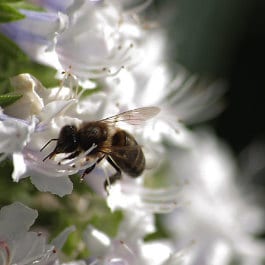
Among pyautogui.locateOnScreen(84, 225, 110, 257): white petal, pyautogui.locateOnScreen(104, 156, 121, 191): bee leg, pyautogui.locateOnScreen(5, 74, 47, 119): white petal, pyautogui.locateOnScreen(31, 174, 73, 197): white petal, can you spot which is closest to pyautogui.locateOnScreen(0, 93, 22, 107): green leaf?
pyautogui.locateOnScreen(5, 74, 47, 119): white petal

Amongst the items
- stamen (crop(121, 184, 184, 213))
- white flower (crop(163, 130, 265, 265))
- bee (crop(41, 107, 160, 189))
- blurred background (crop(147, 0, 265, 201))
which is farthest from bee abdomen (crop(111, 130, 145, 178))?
blurred background (crop(147, 0, 265, 201))

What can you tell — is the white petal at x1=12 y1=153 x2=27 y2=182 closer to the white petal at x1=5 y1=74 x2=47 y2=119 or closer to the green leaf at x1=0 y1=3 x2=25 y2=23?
the white petal at x1=5 y1=74 x2=47 y2=119

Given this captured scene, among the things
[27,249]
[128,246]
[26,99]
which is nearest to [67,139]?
[26,99]

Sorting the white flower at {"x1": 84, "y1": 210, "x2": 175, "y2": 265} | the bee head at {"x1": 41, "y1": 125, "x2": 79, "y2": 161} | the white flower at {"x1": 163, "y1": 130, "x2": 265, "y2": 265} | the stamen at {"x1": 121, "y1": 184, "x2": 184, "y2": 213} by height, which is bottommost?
the white flower at {"x1": 163, "y1": 130, "x2": 265, "y2": 265}

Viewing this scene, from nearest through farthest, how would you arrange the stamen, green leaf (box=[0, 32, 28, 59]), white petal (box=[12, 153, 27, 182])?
1. white petal (box=[12, 153, 27, 182])
2. green leaf (box=[0, 32, 28, 59])
3. the stamen

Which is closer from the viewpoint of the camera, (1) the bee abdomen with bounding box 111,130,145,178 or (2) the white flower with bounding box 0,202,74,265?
(2) the white flower with bounding box 0,202,74,265

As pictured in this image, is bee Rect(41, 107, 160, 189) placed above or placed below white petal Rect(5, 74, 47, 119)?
below

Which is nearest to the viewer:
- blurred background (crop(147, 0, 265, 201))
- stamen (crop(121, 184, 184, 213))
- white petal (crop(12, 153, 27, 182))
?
white petal (crop(12, 153, 27, 182))
